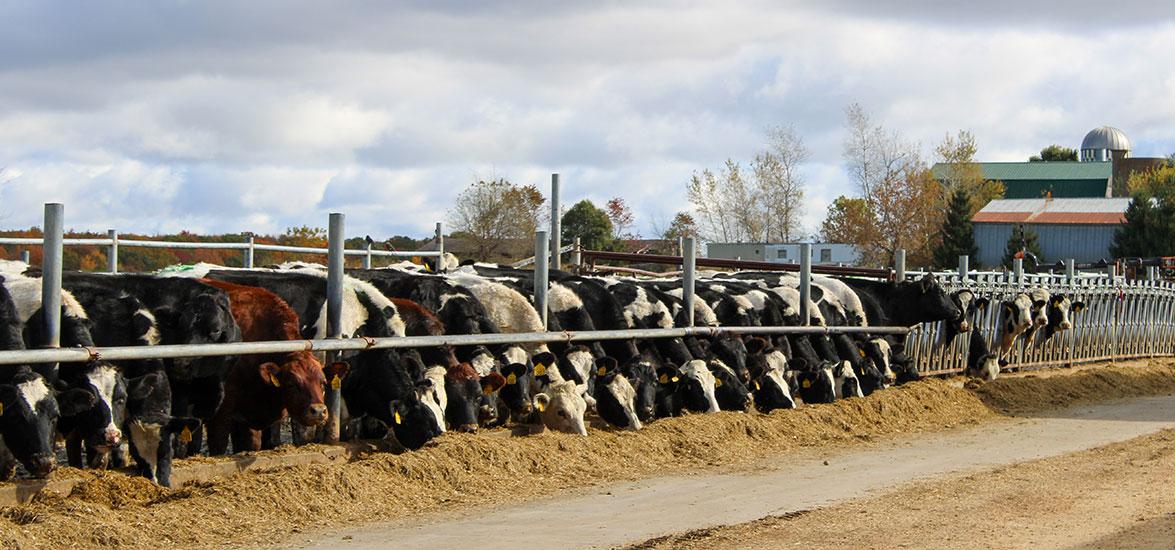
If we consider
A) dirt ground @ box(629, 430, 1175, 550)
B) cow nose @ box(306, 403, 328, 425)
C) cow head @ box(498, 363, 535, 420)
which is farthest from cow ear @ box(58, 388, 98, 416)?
cow head @ box(498, 363, 535, 420)

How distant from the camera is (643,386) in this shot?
13258 mm

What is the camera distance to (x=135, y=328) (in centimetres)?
1047

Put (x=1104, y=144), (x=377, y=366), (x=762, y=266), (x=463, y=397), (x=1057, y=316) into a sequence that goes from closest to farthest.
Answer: (x=377, y=366) → (x=463, y=397) → (x=1057, y=316) → (x=762, y=266) → (x=1104, y=144)

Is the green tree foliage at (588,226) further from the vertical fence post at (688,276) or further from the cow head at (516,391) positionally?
the cow head at (516,391)

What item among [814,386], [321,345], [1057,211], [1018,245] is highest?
[1057,211]

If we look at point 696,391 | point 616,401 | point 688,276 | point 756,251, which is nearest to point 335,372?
point 616,401

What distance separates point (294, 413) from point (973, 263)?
6581 centimetres

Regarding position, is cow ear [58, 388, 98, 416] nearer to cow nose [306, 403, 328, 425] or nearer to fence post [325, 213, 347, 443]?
cow nose [306, 403, 328, 425]

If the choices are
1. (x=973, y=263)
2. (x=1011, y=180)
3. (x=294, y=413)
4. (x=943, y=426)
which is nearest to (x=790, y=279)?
(x=943, y=426)

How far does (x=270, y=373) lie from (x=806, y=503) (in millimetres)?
3878

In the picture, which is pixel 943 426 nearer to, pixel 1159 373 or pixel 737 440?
pixel 737 440

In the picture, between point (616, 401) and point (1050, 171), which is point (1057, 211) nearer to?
point (1050, 171)

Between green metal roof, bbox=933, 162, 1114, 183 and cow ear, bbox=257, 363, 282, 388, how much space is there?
10527 centimetres

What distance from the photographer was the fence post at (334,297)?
1070 cm
